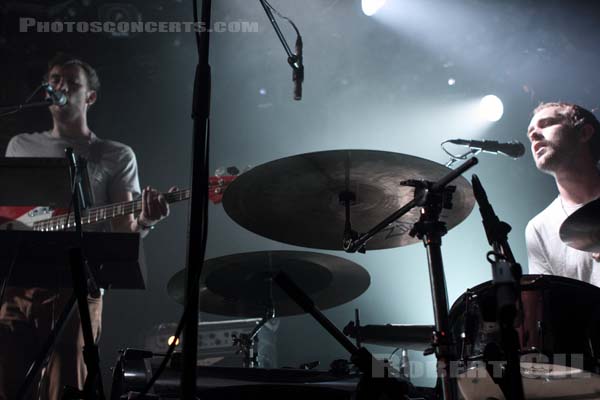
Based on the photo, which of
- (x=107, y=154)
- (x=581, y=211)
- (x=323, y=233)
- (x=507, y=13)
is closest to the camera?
(x=581, y=211)

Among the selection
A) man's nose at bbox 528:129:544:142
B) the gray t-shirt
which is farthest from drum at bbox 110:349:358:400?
man's nose at bbox 528:129:544:142

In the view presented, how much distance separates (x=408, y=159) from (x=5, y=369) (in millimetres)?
2234

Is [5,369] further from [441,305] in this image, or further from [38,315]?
[441,305]

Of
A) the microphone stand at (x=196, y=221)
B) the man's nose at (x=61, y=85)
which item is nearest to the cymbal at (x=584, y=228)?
the microphone stand at (x=196, y=221)

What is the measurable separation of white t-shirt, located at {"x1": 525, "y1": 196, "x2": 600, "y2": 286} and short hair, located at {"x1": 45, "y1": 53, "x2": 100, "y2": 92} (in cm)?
319

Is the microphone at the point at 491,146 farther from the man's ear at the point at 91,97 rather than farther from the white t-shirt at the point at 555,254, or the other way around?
the man's ear at the point at 91,97

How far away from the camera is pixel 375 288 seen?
461 cm

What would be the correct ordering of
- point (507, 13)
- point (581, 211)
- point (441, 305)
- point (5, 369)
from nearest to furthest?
point (441, 305)
point (581, 211)
point (5, 369)
point (507, 13)

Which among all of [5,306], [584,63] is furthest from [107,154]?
[584,63]

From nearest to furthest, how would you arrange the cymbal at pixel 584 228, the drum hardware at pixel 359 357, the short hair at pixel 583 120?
the drum hardware at pixel 359 357 → the cymbal at pixel 584 228 → the short hair at pixel 583 120

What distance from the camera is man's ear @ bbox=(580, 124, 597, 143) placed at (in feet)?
12.6

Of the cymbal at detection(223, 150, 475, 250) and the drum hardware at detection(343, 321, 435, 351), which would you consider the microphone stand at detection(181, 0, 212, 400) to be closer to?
the cymbal at detection(223, 150, 475, 250)

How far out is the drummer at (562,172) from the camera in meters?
3.38

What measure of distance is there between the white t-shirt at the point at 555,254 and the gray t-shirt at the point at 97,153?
2.47 meters
